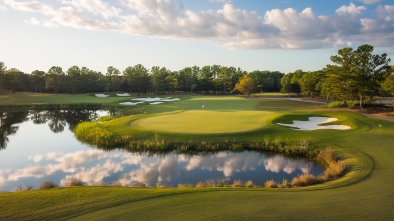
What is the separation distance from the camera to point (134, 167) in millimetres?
19812

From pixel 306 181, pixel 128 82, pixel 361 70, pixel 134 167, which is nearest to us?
pixel 306 181

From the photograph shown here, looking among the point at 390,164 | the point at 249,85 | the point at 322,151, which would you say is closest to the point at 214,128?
the point at 322,151

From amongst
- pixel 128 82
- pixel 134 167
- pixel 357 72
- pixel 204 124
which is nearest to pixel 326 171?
pixel 134 167

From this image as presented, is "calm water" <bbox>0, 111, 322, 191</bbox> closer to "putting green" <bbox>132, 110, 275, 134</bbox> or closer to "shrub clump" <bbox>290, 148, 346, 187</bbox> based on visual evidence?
"shrub clump" <bbox>290, 148, 346, 187</bbox>

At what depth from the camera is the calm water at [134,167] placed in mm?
17484

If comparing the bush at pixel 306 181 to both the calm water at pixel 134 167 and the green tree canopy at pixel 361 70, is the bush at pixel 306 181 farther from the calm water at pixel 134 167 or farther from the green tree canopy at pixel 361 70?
the green tree canopy at pixel 361 70

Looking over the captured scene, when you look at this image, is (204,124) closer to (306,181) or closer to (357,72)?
(306,181)

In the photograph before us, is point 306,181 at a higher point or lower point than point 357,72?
lower

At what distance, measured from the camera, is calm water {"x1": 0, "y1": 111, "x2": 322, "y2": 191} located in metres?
17.5

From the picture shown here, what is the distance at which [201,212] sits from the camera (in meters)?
9.38

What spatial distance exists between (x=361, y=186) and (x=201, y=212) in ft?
25.5

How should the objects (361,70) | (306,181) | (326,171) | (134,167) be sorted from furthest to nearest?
(361,70) < (134,167) < (326,171) < (306,181)

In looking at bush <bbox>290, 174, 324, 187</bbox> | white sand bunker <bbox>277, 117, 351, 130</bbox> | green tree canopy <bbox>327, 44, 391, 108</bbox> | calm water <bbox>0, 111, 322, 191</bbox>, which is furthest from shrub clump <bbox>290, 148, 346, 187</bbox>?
green tree canopy <bbox>327, 44, 391, 108</bbox>

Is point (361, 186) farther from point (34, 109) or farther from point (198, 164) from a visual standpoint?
point (34, 109)
